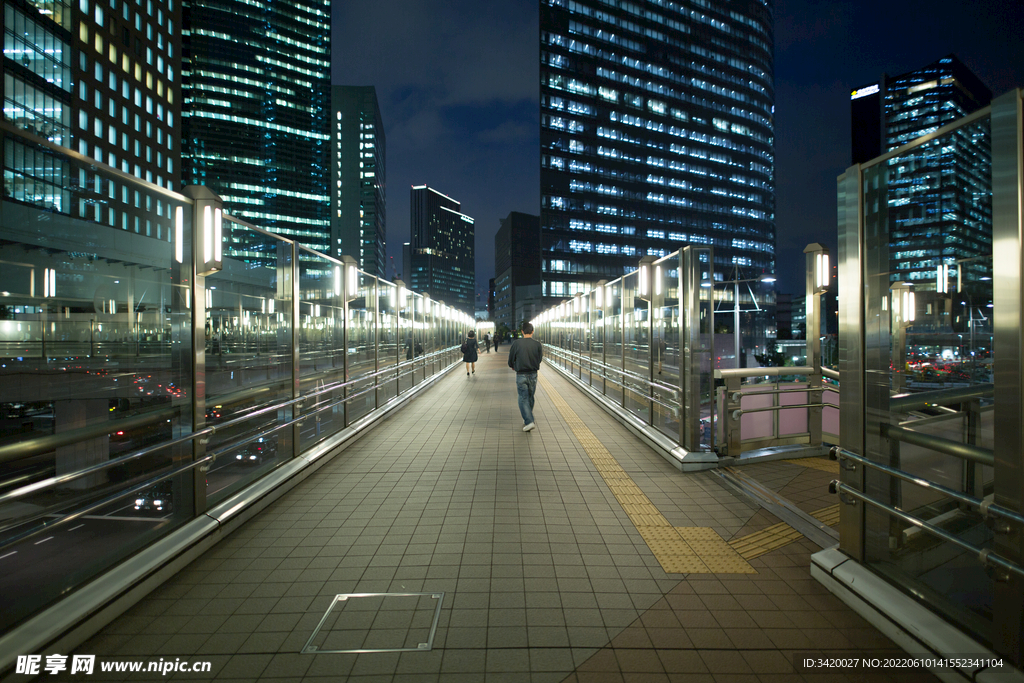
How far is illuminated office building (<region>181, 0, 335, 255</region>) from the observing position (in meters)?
85.8

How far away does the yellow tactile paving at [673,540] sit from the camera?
2.99 metres

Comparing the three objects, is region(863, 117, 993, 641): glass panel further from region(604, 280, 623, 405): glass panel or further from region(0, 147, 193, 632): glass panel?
region(604, 280, 623, 405): glass panel

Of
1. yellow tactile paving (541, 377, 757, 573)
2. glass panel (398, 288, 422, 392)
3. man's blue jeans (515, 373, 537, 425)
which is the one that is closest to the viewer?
yellow tactile paving (541, 377, 757, 573)

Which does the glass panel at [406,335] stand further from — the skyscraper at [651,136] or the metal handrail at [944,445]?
the skyscraper at [651,136]

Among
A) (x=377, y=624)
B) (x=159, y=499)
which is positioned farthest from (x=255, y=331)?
(x=377, y=624)

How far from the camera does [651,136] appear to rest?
8338 centimetres

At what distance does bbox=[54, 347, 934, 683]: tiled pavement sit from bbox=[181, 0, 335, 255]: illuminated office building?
84.0m

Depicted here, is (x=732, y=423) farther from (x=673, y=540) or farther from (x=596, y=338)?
(x=596, y=338)

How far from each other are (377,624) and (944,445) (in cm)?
293

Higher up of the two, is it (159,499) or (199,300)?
(199,300)

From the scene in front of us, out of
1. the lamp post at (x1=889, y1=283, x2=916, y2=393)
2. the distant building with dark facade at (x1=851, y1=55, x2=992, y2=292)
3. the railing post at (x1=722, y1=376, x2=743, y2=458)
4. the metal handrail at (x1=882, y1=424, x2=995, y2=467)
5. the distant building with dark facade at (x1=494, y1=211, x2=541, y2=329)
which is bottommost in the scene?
the railing post at (x1=722, y1=376, x2=743, y2=458)

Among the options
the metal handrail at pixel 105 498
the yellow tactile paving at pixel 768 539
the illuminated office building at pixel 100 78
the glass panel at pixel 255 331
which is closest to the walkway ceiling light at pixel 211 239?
the glass panel at pixel 255 331

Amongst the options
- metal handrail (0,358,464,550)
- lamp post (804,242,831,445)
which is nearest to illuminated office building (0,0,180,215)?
metal handrail (0,358,464,550)

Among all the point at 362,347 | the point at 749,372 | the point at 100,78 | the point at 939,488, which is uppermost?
the point at 100,78
